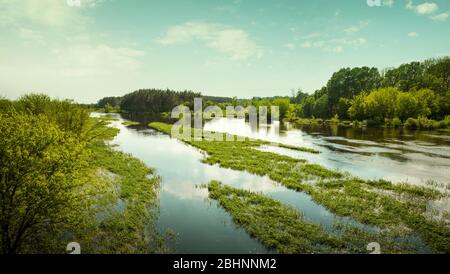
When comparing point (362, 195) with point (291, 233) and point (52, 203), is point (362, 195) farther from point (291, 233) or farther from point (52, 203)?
point (52, 203)

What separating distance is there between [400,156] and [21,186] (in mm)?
41468

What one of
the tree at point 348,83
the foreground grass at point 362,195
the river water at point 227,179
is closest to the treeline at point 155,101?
the tree at point 348,83

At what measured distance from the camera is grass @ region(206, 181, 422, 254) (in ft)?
42.5

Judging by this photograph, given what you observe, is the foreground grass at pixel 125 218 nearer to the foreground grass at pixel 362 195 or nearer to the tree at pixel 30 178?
the tree at pixel 30 178

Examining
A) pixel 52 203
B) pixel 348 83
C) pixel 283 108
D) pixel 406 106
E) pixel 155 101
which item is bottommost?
pixel 52 203

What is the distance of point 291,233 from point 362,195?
8.89 metres

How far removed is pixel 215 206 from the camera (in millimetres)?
18703

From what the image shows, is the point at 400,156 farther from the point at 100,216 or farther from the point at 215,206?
the point at 100,216

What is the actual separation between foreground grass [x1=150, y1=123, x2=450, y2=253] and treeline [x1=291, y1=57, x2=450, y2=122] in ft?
246

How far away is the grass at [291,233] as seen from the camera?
13.0 metres

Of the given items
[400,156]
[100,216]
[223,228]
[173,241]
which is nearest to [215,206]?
[223,228]

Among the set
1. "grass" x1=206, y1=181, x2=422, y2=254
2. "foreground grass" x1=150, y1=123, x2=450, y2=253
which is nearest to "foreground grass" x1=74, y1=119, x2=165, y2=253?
"grass" x1=206, y1=181, x2=422, y2=254

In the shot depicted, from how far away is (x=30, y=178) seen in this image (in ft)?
34.9

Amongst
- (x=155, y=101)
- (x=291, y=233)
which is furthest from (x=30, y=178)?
(x=155, y=101)
